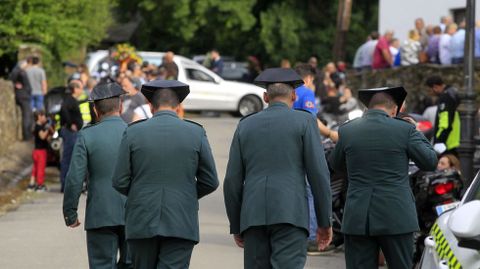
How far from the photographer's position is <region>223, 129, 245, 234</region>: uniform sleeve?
7.68 metres

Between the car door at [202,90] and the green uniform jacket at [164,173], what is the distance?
77.7 feet

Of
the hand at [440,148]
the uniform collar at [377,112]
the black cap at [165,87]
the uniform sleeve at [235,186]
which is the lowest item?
the hand at [440,148]

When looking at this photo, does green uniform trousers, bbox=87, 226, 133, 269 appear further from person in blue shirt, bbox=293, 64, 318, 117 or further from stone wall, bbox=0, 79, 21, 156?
stone wall, bbox=0, 79, 21, 156

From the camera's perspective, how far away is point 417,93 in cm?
2600

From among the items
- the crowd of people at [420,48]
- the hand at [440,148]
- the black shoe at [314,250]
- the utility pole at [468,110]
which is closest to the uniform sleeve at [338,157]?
the black shoe at [314,250]

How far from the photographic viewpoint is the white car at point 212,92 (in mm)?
31469

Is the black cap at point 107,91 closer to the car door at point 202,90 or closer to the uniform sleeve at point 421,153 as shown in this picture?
the uniform sleeve at point 421,153

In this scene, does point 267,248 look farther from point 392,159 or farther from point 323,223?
point 392,159

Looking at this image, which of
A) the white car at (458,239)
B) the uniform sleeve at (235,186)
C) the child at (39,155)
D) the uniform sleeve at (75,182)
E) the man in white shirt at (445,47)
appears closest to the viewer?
the white car at (458,239)

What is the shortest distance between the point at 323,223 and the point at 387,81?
1990cm

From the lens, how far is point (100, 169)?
8695mm

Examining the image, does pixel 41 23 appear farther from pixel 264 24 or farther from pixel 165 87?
pixel 264 24

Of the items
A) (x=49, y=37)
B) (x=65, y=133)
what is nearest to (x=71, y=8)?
(x=49, y=37)

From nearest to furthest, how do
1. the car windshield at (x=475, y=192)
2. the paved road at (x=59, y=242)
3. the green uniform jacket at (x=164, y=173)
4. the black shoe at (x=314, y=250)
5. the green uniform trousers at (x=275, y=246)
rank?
1. the car windshield at (x=475, y=192)
2. the green uniform trousers at (x=275, y=246)
3. the green uniform jacket at (x=164, y=173)
4. the paved road at (x=59, y=242)
5. the black shoe at (x=314, y=250)
